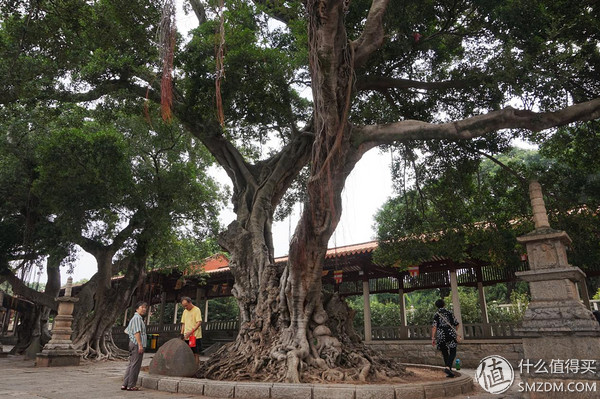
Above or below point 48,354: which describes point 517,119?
above

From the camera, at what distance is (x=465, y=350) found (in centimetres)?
1113

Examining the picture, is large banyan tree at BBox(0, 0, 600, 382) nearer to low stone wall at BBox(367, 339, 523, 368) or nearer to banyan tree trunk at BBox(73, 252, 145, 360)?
low stone wall at BBox(367, 339, 523, 368)

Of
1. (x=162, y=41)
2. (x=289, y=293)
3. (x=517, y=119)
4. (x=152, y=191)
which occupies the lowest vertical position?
(x=289, y=293)

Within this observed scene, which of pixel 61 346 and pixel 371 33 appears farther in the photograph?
pixel 61 346

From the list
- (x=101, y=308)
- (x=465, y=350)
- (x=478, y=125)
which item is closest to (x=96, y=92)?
(x=478, y=125)

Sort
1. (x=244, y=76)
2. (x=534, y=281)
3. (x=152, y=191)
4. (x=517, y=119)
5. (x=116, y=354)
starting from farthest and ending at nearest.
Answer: (x=116, y=354) → (x=152, y=191) → (x=244, y=76) → (x=517, y=119) → (x=534, y=281)

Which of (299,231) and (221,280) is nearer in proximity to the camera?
(299,231)

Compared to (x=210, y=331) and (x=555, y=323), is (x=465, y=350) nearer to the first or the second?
(x=555, y=323)

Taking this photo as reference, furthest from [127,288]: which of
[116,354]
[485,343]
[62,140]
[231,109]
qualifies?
[485,343]

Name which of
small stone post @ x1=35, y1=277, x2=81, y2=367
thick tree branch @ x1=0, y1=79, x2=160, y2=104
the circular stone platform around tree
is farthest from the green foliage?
small stone post @ x1=35, y1=277, x2=81, y2=367

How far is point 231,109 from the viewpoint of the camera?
27.7 ft

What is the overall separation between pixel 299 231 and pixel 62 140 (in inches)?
306

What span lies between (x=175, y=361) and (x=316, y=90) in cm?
468

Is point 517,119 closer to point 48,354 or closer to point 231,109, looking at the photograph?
point 231,109
